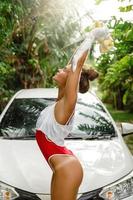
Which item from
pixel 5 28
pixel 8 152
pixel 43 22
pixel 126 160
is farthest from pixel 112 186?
pixel 43 22

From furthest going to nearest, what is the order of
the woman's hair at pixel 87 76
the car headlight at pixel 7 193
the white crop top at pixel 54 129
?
1. the car headlight at pixel 7 193
2. the woman's hair at pixel 87 76
3. the white crop top at pixel 54 129

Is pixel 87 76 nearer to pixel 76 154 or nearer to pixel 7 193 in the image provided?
pixel 76 154

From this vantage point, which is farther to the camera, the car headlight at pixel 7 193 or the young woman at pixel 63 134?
the car headlight at pixel 7 193

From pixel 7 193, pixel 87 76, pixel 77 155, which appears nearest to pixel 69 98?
pixel 87 76

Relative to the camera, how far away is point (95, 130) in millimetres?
5250

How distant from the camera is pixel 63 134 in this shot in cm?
338

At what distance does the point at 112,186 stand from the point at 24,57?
9.39 metres

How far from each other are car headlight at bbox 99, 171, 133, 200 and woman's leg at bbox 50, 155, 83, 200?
0.73 m

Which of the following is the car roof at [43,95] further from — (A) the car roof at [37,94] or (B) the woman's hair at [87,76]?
(B) the woman's hair at [87,76]

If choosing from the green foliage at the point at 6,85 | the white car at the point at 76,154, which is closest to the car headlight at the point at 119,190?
the white car at the point at 76,154

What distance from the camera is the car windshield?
5.16 m

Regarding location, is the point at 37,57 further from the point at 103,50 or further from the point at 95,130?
the point at 103,50

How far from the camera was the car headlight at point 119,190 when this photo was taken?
3963 millimetres

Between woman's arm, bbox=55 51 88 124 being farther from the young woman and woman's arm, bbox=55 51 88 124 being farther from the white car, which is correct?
the white car
